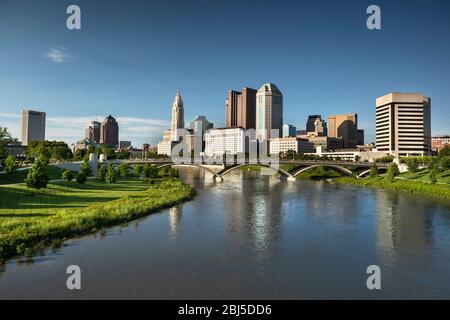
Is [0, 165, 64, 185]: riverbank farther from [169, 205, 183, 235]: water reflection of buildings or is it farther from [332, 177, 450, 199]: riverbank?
[332, 177, 450, 199]: riverbank

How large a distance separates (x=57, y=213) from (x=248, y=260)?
19.4 meters

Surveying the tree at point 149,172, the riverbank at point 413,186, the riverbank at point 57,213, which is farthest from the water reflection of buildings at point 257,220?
the tree at point 149,172

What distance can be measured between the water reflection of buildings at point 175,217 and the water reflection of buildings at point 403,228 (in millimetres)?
18274

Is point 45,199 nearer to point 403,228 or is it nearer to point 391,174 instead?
point 403,228

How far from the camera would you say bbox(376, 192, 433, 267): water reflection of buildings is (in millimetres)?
27547

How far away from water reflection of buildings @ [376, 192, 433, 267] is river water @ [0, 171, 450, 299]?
10 cm

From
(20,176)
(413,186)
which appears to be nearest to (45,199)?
(20,176)

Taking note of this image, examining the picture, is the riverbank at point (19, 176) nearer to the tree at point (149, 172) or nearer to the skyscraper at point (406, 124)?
the tree at point (149, 172)

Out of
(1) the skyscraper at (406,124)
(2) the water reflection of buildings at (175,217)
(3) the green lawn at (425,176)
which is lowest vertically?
(2) the water reflection of buildings at (175,217)

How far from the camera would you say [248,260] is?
2411cm

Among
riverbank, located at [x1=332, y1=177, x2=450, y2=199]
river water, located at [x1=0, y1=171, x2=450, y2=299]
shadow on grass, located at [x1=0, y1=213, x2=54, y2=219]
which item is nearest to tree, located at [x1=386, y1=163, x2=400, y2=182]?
riverbank, located at [x1=332, y1=177, x2=450, y2=199]

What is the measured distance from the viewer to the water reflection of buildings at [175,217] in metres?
32.9
